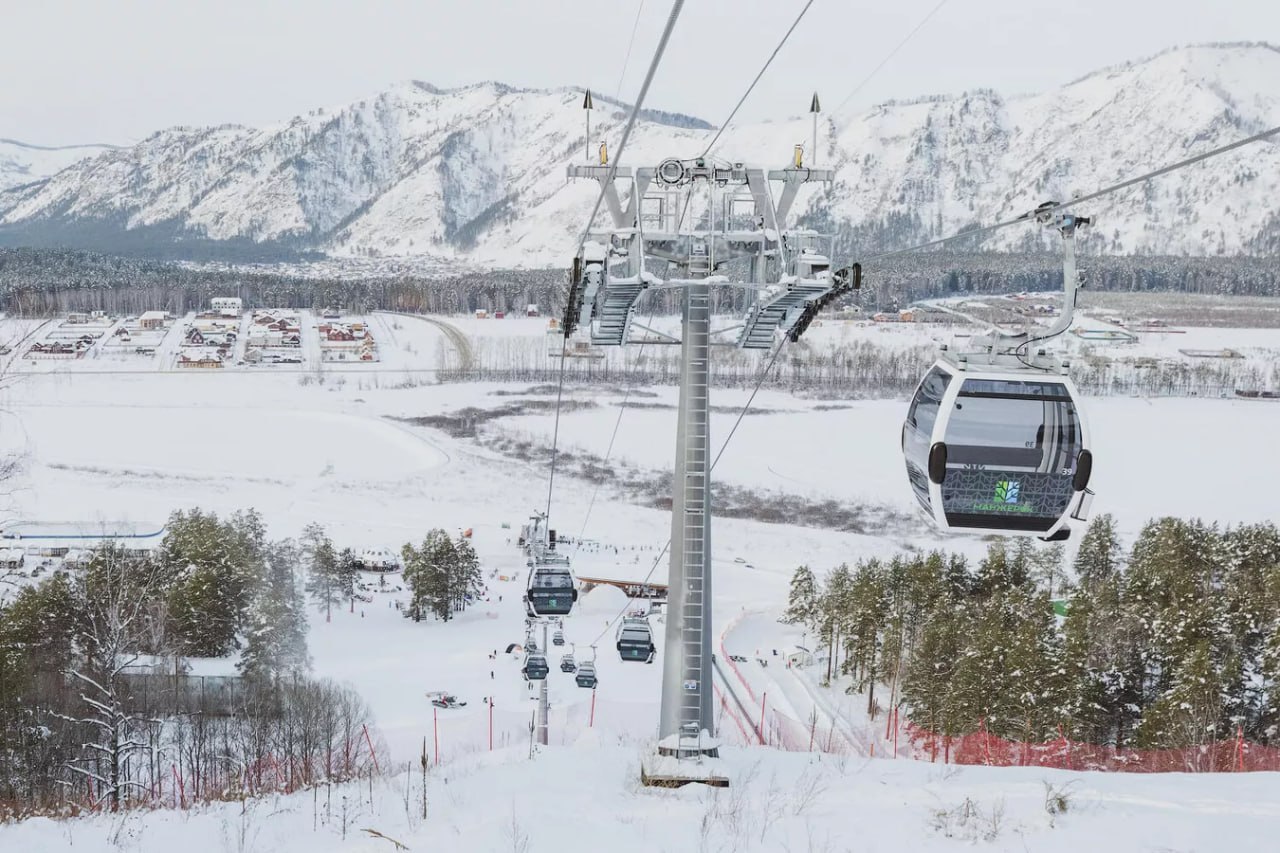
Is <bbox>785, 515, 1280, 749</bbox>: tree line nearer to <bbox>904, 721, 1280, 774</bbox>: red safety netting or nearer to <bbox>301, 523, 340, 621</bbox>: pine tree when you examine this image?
<bbox>904, 721, 1280, 774</bbox>: red safety netting

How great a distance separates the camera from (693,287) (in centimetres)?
1017

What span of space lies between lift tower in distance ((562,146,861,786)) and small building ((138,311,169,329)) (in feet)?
381

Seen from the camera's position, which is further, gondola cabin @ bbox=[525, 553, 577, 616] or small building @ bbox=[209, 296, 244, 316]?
small building @ bbox=[209, 296, 244, 316]

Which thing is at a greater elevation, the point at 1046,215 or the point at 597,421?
the point at 1046,215

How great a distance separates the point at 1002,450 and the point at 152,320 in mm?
122123

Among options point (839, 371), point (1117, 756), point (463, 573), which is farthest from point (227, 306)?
point (1117, 756)

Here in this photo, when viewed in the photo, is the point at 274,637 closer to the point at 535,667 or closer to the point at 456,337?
the point at 535,667

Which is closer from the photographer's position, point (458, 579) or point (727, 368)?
point (458, 579)

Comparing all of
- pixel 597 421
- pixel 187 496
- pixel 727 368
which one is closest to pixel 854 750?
pixel 187 496

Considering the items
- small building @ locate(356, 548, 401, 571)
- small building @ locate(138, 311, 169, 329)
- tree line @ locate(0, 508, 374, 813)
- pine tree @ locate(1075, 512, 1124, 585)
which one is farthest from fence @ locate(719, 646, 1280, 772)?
small building @ locate(138, 311, 169, 329)

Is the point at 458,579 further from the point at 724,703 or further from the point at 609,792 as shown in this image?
the point at 609,792

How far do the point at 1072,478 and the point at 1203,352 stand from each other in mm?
107297

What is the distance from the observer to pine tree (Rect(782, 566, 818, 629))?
32.3m

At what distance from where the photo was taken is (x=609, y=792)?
861 cm
